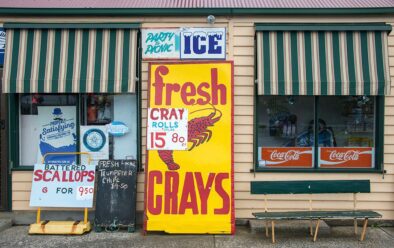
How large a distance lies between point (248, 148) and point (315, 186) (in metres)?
1.22

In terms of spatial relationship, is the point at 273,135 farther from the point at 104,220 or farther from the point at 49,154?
the point at 49,154

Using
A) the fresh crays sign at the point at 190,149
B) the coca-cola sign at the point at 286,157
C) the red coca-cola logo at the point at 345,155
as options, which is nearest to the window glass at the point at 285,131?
the coca-cola sign at the point at 286,157

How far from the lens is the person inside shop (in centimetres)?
752

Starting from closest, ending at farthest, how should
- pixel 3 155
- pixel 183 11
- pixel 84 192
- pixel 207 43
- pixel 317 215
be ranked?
pixel 317 215
pixel 84 192
pixel 183 11
pixel 207 43
pixel 3 155

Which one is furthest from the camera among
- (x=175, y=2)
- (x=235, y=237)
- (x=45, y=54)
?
(x=175, y=2)

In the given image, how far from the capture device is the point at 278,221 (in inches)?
287

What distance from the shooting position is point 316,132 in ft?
24.4

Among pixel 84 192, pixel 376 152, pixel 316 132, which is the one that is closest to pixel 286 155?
pixel 316 132

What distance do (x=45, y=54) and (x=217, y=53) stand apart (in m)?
2.76

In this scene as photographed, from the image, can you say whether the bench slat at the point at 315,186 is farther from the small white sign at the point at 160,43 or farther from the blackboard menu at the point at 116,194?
the small white sign at the point at 160,43

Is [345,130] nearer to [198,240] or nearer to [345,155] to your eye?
[345,155]

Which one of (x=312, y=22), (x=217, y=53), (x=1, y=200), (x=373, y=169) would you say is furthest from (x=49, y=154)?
(x=373, y=169)

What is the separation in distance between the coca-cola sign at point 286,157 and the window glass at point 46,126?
3.19 m

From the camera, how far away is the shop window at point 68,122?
750cm
